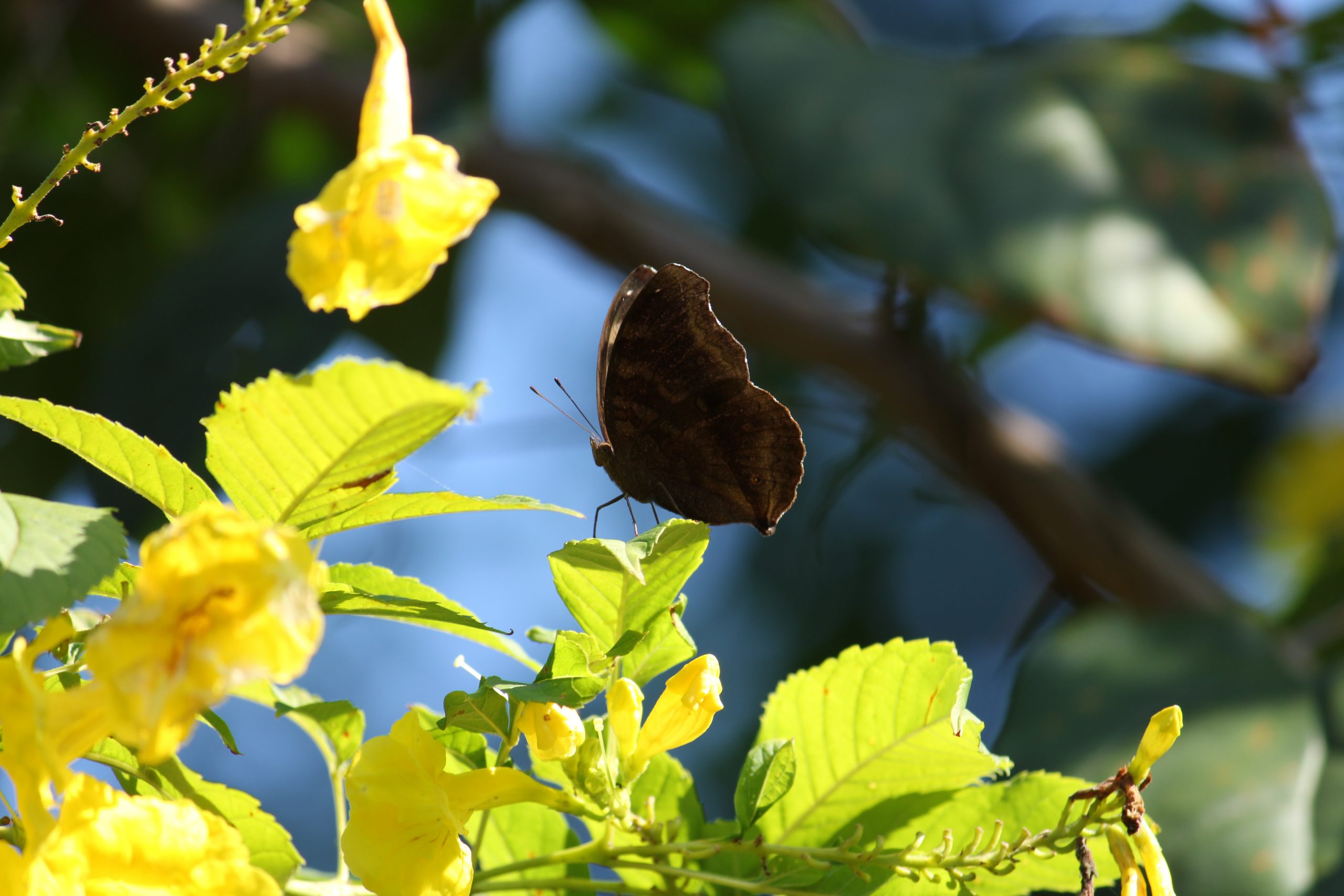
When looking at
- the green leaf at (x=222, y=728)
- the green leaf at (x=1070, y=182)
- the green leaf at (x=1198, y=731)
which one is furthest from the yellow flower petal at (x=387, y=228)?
the green leaf at (x=1070, y=182)

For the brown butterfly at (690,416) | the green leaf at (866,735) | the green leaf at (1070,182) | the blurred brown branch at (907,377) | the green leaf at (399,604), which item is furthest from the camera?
the blurred brown branch at (907,377)

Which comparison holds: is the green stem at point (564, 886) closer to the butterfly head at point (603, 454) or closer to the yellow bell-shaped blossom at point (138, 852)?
the yellow bell-shaped blossom at point (138, 852)

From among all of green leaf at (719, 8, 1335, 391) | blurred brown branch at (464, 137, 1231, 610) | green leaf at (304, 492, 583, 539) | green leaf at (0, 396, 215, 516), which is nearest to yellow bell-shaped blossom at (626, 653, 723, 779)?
→ green leaf at (304, 492, 583, 539)

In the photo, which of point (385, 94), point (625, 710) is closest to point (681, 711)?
point (625, 710)

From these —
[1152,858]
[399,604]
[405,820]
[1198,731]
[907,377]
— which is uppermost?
[907,377]

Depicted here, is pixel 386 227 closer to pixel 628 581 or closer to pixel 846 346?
pixel 628 581

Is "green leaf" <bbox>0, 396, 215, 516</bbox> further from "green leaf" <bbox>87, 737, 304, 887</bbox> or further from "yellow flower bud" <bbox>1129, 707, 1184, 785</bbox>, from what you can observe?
"yellow flower bud" <bbox>1129, 707, 1184, 785</bbox>
